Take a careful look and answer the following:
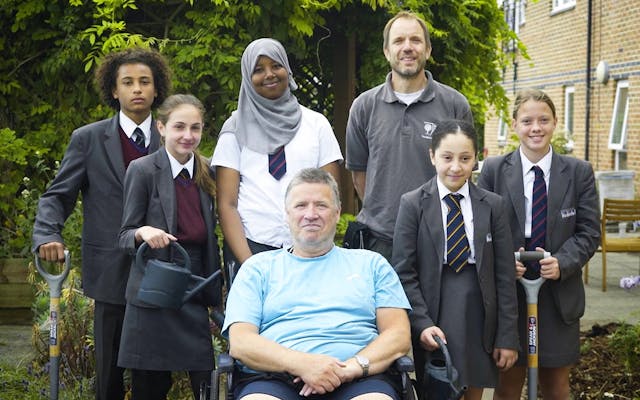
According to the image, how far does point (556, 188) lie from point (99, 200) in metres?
2.04

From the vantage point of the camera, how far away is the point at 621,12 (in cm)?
1330

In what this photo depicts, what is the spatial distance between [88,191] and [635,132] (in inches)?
415

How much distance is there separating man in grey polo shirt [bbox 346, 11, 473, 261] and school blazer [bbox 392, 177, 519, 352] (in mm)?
319

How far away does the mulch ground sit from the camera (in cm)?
476

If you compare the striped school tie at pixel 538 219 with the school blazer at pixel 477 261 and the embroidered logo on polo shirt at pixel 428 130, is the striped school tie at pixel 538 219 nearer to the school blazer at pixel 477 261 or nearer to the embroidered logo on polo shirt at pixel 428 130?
the school blazer at pixel 477 261

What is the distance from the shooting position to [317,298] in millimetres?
3285

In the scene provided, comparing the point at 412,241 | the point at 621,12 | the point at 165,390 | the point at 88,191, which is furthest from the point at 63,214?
the point at 621,12

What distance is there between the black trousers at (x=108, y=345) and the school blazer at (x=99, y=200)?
0.07 meters

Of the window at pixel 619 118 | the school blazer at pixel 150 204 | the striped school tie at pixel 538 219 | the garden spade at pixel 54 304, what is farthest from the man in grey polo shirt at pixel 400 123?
the window at pixel 619 118

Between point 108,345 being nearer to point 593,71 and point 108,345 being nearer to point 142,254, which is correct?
point 142,254

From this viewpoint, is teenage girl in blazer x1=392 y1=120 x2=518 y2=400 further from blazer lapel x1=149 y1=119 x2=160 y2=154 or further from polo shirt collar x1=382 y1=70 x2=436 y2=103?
blazer lapel x1=149 y1=119 x2=160 y2=154

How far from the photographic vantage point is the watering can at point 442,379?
9.94 feet

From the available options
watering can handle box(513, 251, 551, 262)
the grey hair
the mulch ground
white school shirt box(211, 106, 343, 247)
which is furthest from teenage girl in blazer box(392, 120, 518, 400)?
Answer: the mulch ground

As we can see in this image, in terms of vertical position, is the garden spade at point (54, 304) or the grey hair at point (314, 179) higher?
the grey hair at point (314, 179)
